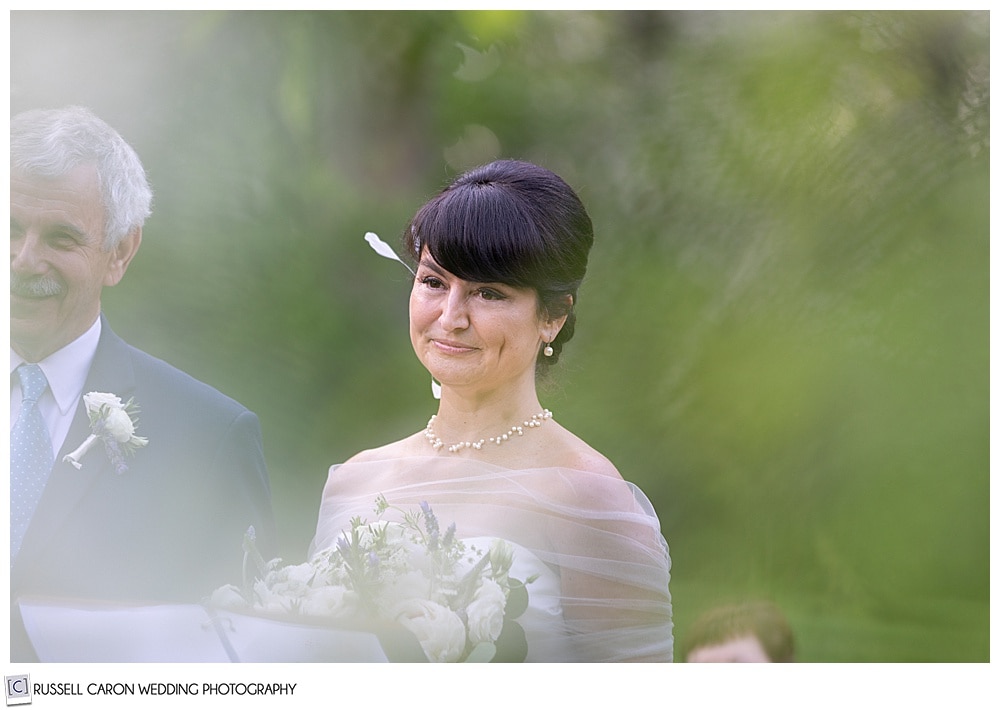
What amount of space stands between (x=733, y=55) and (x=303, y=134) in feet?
4.85

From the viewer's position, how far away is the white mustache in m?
3.21

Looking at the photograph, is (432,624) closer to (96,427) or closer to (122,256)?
Answer: (96,427)

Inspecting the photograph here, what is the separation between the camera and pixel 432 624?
3.16 m

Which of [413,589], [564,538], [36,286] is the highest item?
[36,286]

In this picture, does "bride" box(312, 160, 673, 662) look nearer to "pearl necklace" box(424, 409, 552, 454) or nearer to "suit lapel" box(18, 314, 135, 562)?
"pearl necklace" box(424, 409, 552, 454)

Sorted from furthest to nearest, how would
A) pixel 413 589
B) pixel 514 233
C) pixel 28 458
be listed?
1. pixel 28 458
2. pixel 413 589
3. pixel 514 233

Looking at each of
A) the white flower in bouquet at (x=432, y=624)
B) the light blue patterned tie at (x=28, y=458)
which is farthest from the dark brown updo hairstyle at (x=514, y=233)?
the light blue patterned tie at (x=28, y=458)

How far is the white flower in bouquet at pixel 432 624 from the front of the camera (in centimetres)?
315
